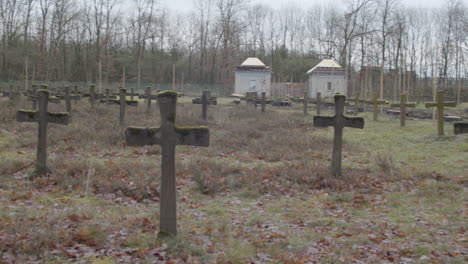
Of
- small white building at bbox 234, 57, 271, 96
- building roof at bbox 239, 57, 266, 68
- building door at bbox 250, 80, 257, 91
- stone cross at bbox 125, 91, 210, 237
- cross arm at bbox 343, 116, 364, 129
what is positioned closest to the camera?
stone cross at bbox 125, 91, 210, 237

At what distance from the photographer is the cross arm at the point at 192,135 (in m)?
5.18

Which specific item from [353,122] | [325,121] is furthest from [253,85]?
[353,122]

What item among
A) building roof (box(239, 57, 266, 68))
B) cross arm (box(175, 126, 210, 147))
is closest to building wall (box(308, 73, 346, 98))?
building roof (box(239, 57, 266, 68))

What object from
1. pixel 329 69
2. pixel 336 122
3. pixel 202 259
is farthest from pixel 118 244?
pixel 329 69

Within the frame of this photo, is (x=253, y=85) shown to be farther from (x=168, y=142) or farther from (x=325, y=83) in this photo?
(x=168, y=142)

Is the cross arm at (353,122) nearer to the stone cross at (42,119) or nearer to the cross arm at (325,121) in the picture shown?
the cross arm at (325,121)

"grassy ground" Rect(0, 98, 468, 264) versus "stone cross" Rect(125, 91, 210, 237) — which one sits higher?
"stone cross" Rect(125, 91, 210, 237)

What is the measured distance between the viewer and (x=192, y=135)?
5.20m

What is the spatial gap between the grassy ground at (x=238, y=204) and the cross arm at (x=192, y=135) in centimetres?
121

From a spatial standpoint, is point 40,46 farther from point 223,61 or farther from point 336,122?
point 336,122

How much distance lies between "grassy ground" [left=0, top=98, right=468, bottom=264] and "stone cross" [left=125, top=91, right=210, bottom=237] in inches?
11.5

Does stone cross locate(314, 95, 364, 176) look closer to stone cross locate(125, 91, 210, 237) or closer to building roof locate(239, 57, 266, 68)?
stone cross locate(125, 91, 210, 237)

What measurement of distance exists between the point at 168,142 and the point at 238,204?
8.43ft

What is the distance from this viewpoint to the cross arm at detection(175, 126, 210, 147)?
5180 millimetres
